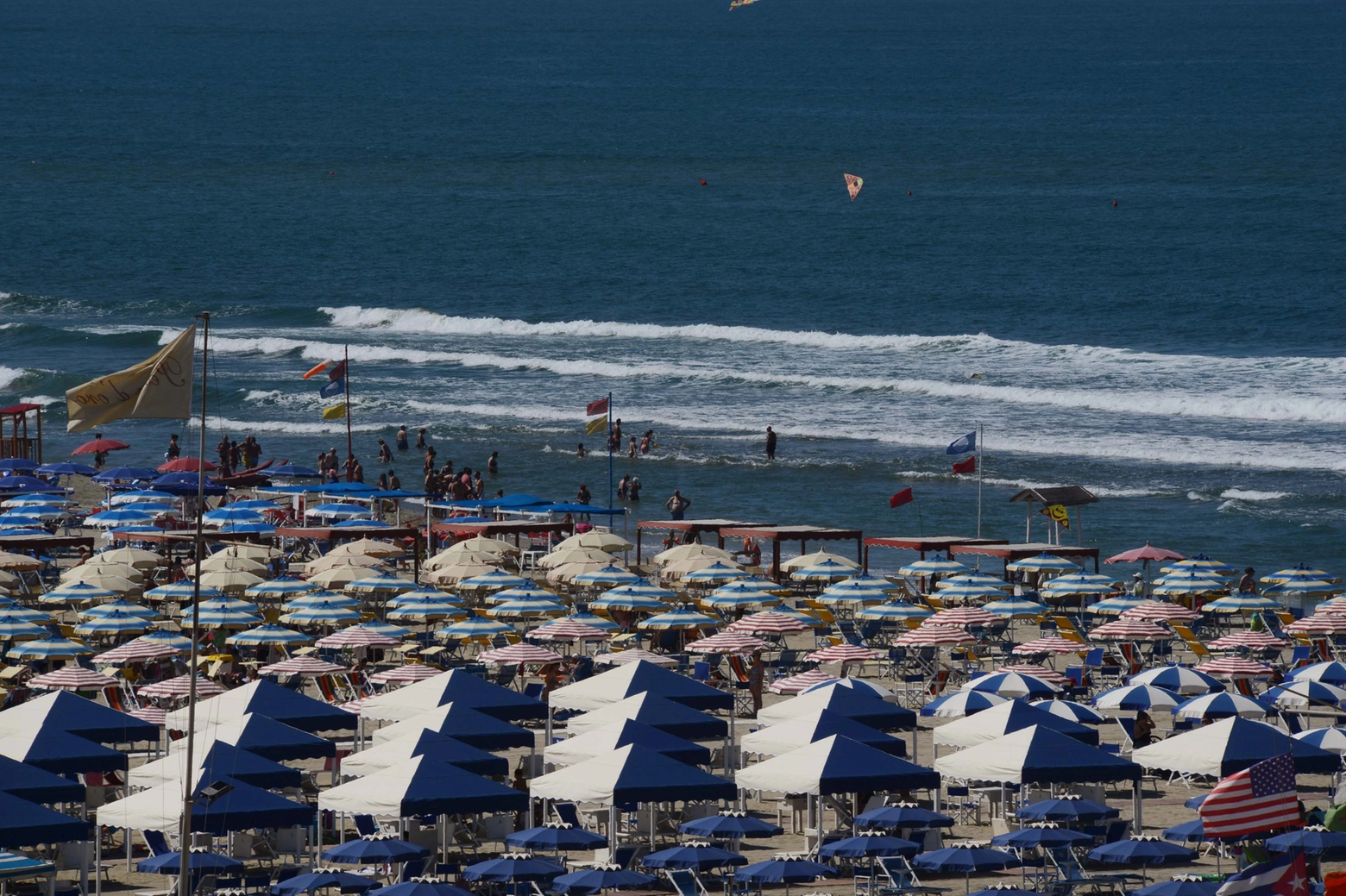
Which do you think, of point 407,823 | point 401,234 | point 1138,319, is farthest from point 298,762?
point 401,234

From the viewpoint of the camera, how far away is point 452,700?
1834 centimetres

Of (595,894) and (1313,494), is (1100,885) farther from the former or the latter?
(1313,494)

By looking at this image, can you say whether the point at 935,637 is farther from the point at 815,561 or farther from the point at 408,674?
the point at 815,561

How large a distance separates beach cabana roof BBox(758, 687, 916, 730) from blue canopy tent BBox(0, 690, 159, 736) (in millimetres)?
5630

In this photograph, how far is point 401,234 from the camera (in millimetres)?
98000

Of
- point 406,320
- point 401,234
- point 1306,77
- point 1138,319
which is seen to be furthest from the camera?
point 1306,77

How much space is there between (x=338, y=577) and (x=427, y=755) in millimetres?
12842

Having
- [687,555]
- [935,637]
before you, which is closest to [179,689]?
[935,637]

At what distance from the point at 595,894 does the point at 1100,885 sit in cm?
393

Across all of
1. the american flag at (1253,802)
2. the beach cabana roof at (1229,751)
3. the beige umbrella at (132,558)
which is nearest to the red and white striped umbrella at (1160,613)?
the beach cabana roof at (1229,751)

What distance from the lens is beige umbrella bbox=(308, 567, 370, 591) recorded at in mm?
28344

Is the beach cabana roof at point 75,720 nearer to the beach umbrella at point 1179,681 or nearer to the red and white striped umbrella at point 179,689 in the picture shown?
the red and white striped umbrella at point 179,689

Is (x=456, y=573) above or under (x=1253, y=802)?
above

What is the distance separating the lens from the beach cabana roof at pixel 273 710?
17.6 metres
